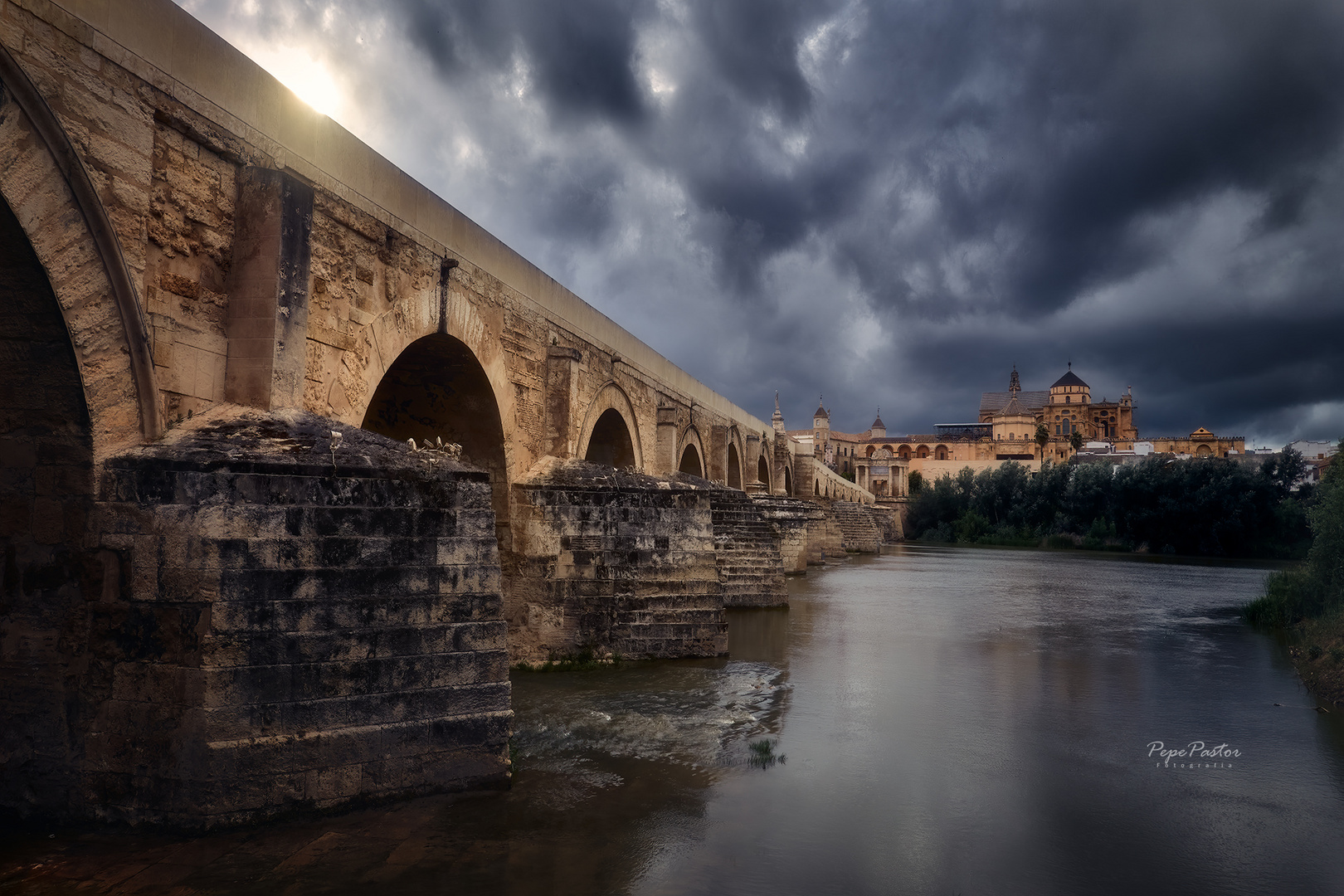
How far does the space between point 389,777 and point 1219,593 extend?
62.8 feet

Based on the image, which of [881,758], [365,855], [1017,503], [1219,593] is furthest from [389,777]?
[1017,503]

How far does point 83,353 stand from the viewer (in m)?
3.83

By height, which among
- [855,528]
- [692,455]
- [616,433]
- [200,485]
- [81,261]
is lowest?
[855,528]

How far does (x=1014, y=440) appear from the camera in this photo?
91438 mm

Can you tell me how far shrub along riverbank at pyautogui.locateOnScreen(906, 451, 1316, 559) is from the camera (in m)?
33.1

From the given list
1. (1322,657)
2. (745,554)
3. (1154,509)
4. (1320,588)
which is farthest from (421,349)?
(1154,509)

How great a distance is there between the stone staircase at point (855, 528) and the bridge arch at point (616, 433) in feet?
64.2

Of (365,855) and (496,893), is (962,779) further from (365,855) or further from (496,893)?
(365,855)

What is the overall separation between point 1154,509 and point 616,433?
32.0 m

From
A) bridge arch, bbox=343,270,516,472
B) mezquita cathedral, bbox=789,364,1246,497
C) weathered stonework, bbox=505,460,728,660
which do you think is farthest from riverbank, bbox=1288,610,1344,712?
mezquita cathedral, bbox=789,364,1246,497

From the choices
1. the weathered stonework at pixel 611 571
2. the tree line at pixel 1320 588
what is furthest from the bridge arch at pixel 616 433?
the tree line at pixel 1320 588

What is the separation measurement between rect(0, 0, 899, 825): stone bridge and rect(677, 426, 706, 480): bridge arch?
1219 centimetres

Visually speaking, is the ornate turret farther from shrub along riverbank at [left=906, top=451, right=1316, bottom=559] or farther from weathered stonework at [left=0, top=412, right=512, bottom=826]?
weathered stonework at [left=0, top=412, right=512, bottom=826]

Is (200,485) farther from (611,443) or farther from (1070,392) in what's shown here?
(1070,392)
